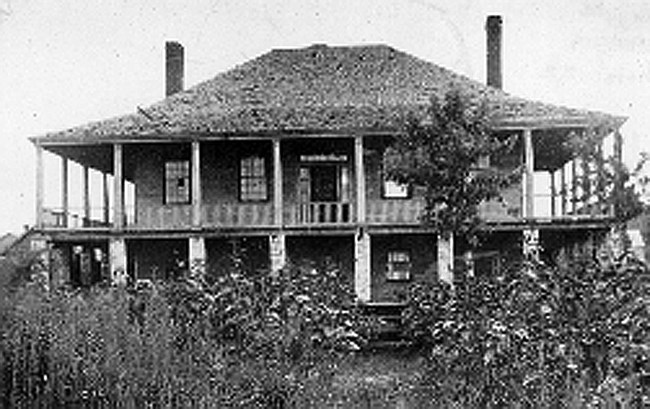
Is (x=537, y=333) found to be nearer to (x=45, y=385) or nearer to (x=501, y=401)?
(x=501, y=401)

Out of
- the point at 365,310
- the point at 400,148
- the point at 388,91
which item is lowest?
the point at 365,310

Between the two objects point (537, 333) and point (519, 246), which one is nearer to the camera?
point (537, 333)

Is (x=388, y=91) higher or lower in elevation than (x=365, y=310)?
higher

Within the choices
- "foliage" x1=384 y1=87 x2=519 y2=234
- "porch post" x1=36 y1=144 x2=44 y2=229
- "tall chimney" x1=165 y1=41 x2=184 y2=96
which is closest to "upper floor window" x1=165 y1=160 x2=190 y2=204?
"porch post" x1=36 y1=144 x2=44 y2=229

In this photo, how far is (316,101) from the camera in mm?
31422

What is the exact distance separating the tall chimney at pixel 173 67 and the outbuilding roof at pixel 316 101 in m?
2.13

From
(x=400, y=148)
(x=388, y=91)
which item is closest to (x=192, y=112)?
(x=388, y=91)

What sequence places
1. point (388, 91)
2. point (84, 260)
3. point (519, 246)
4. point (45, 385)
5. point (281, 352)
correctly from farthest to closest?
1. point (84, 260)
2. point (388, 91)
3. point (519, 246)
4. point (281, 352)
5. point (45, 385)

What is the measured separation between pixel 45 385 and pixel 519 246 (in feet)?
69.5

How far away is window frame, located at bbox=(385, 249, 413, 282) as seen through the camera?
101ft

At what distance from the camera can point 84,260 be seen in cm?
3531

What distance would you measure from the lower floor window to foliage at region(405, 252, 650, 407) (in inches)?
697

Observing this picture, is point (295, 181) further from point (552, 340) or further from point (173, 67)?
point (552, 340)

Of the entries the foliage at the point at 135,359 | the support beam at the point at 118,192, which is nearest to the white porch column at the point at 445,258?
the support beam at the point at 118,192
